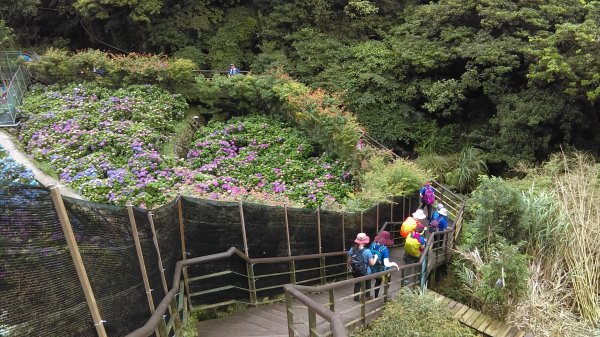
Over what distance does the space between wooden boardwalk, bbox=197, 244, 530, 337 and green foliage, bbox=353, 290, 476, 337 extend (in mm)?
280

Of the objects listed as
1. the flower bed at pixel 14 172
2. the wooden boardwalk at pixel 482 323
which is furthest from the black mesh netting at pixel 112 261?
the flower bed at pixel 14 172

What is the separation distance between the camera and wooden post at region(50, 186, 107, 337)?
8.87 ft

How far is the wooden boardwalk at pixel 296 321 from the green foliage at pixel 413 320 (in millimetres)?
280

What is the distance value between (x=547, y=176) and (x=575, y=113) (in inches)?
104

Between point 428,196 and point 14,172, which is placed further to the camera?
point 428,196

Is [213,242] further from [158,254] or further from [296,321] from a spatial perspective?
[296,321]

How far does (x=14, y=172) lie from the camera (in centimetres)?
896

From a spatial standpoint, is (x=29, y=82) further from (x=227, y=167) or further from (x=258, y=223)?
(x=258, y=223)

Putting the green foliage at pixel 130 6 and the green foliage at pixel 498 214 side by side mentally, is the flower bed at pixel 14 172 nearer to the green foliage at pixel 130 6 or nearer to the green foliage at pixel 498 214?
the green foliage at pixel 498 214

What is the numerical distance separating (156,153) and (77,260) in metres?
7.74

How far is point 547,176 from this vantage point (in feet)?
34.1

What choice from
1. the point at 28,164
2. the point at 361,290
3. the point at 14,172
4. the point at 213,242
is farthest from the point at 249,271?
the point at 28,164

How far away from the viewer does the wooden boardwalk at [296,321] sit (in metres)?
4.89

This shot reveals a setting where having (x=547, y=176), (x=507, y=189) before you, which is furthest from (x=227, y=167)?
(x=547, y=176)
